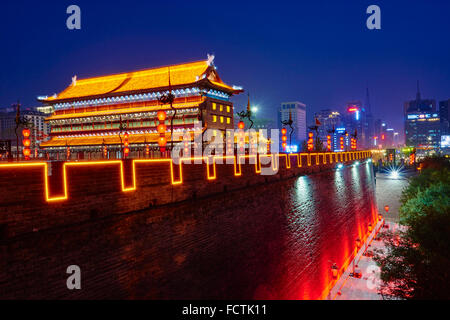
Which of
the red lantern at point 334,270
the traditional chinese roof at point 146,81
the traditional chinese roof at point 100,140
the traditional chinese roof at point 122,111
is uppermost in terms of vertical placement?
the traditional chinese roof at point 146,81

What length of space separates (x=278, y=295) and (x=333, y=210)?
9917mm

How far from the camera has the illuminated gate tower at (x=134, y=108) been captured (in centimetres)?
3222

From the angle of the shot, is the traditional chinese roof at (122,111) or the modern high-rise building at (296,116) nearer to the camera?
the traditional chinese roof at (122,111)

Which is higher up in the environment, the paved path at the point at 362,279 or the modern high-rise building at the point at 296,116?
the modern high-rise building at the point at 296,116

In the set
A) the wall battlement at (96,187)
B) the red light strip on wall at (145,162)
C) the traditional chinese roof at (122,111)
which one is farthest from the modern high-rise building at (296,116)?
the wall battlement at (96,187)

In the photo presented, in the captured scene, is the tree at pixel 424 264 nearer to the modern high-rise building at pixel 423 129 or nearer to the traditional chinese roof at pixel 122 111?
the traditional chinese roof at pixel 122 111

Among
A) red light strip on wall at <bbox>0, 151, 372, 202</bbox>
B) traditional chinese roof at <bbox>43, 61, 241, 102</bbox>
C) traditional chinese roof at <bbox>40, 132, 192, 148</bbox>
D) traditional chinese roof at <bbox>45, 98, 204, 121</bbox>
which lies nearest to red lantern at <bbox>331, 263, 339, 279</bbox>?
red light strip on wall at <bbox>0, 151, 372, 202</bbox>

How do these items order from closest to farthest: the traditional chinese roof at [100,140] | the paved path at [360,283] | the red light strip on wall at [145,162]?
the red light strip on wall at [145,162], the paved path at [360,283], the traditional chinese roof at [100,140]

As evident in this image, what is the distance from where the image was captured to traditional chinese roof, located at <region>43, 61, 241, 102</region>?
32625mm

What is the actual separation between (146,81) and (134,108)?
357 cm

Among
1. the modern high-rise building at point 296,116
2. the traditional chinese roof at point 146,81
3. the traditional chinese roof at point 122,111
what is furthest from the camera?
the modern high-rise building at point 296,116

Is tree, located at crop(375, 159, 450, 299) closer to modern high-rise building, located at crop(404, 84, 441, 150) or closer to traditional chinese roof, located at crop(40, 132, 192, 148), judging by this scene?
traditional chinese roof, located at crop(40, 132, 192, 148)

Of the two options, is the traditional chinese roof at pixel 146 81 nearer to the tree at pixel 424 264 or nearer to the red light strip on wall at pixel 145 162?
the red light strip on wall at pixel 145 162

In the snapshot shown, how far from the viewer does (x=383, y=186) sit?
54.0m
